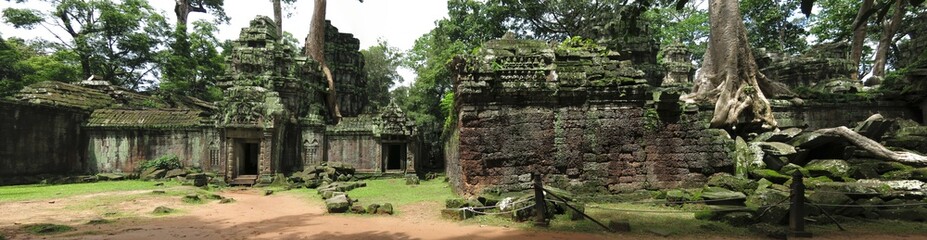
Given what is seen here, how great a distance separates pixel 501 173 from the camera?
29.1 feet

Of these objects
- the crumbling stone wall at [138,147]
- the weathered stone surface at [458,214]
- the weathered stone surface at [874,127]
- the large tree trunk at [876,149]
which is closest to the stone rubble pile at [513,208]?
the weathered stone surface at [458,214]

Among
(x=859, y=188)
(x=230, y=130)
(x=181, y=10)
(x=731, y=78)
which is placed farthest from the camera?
(x=181, y=10)

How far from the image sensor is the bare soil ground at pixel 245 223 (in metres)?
6.17

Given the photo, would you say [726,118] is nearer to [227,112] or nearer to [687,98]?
[687,98]

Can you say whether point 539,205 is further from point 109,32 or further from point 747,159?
point 109,32

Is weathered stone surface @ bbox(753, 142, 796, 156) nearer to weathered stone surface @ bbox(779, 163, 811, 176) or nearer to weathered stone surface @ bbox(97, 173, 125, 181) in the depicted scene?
weathered stone surface @ bbox(779, 163, 811, 176)

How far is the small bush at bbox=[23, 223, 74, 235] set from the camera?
6.53 metres

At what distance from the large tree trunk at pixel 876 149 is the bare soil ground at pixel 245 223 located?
319 centimetres

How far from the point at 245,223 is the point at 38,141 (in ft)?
49.4

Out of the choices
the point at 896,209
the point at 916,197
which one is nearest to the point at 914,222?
the point at 896,209

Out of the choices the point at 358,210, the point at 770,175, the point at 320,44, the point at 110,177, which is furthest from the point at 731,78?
the point at 110,177

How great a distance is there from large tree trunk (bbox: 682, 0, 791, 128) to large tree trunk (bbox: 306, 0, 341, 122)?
1624cm

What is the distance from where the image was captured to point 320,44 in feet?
77.0

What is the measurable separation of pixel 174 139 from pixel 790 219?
806 inches
